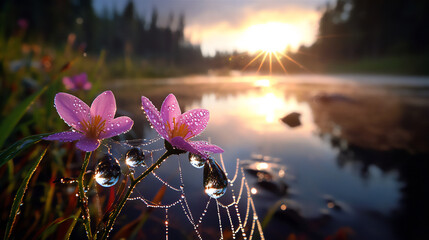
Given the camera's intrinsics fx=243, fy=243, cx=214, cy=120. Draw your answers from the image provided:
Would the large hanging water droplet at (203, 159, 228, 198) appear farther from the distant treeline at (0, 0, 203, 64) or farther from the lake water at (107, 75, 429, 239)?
the distant treeline at (0, 0, 203, 64)

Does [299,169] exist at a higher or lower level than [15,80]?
lower

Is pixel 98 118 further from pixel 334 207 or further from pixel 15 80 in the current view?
pixel 15 80

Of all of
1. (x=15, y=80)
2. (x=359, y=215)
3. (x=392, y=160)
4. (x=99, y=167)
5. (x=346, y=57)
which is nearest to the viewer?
(x=99, y=167)

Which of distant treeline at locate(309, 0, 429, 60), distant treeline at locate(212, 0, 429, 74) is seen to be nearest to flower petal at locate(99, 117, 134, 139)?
distant treeline at locate(212, 0, 429, 74)

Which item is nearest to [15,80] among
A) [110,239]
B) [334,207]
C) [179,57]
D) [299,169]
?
[110,239]

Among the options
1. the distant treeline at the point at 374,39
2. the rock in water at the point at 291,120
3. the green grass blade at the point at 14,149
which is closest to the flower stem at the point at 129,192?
the green grass blade at the point at 14,149

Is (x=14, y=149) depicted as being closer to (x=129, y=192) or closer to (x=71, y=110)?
(x=71, y=110)

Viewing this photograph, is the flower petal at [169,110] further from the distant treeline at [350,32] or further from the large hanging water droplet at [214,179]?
the distant treeline at [350,32]
